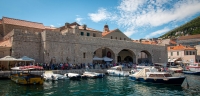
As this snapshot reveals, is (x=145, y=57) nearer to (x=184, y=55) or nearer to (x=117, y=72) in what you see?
(x=184, y=55)

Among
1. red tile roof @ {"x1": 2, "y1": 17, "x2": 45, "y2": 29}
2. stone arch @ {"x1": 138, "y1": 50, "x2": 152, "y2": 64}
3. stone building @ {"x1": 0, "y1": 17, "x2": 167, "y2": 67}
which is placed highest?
red tile roof @ {"x1": 2, "y1": 17, "x2": 45, "y2": 29}

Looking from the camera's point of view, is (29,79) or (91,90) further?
(29,79)

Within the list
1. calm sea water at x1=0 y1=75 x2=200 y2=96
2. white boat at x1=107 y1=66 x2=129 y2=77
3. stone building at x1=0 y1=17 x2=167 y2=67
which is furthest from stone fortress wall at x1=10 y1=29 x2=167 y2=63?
calm sea water at x1=0 y1=75 x2=200 y2=96

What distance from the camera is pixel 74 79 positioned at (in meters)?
21.6

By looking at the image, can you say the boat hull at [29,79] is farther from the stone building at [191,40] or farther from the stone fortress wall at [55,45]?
the stone building at [191,40]

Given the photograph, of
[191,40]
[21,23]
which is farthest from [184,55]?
[21,23]

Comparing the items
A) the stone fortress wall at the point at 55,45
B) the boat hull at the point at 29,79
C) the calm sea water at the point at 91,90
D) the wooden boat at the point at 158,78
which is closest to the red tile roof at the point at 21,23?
the stone fortress wall at the point at 55,45

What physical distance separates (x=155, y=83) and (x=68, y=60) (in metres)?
13.6

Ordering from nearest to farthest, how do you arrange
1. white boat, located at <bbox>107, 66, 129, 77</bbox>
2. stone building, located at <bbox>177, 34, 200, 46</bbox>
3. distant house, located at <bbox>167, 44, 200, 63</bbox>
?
white boat, located at <bbox>107, 66, 129, 77</bbox> → distant house, located at <bbox>167, 44, 200, 63</bbox> → stone building, located at <bbox>177, 34, 200, 46</bbox>

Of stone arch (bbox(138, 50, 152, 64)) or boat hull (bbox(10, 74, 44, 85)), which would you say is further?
stone arch (bbox(138, 50, 152, 64))

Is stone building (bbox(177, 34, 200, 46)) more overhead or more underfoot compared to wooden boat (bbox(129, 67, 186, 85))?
more overhead

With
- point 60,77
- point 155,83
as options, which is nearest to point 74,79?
point 60,77

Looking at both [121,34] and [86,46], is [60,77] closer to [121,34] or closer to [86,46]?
[86,46]

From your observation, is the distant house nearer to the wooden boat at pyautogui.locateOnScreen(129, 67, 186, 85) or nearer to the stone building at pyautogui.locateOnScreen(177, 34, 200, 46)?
the stone building at pyautogui.locateOnScreen(177, 34, 200, 46)
